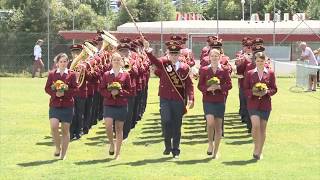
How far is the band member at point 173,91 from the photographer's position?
11.7 m

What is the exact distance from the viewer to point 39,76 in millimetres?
37625

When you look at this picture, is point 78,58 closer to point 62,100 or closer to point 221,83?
point 62,100

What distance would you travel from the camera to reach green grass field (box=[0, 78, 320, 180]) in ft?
34.4

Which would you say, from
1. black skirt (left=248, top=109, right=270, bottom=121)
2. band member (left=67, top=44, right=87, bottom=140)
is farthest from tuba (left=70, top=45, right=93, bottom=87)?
black skirt (left=248, top=109, right=270, bottom=121)

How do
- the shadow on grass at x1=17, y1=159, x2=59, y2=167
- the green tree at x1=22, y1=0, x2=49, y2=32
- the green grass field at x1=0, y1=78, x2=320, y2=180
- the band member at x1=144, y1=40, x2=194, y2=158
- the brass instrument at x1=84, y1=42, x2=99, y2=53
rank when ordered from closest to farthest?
the green grass field at x1=0, y1=78, x2=320, y2=180
the shadow on grass at x1=17, y1=159, x2=59, y2=167
the band member at x1=144, y1=40, x2=194, y2=158
the brass instrument at x1=84, y1=42, x2=99, y2=53
the green tree at x1=22, y1=0, x2=49, y2=32

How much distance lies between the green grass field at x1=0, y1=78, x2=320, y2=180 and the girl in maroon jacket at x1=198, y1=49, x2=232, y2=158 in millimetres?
508

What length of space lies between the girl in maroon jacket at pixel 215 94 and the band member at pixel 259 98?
0.46m

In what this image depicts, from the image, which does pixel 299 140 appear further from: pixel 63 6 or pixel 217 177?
pixel 63 6

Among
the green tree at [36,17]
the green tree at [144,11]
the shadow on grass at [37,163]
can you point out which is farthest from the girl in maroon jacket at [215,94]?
the green tree at [144,11]

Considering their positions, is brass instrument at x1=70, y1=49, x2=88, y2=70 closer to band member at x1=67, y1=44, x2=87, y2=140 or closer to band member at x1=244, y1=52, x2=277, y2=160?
band member at x1=67, y1=44, x2=87, y2=140

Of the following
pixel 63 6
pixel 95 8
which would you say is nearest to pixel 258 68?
pixel 63 6

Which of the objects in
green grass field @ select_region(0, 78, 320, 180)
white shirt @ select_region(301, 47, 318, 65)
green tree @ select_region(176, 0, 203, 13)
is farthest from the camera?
green tree @ select_region(176, 0, 203, 13)

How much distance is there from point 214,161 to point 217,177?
1.47 m

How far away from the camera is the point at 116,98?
1179 cm
